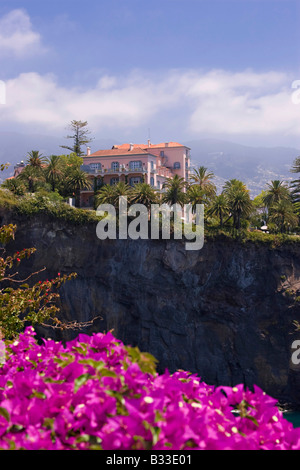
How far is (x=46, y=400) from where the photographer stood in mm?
4082

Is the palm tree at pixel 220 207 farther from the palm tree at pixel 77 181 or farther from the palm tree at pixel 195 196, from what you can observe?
the palm tree at pixel 77 181

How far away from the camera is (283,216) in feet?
196

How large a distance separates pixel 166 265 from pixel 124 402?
53.2m

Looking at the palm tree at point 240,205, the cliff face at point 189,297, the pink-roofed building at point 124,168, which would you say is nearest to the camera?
the cliff face at point 189,297

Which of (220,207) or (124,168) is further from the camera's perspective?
(124,168)

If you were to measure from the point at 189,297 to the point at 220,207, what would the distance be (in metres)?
11.3

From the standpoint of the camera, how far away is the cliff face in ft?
188

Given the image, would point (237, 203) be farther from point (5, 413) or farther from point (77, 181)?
point (5, 413)

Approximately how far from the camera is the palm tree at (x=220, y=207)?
57.0 m

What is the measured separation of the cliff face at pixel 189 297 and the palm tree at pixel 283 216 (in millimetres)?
3124

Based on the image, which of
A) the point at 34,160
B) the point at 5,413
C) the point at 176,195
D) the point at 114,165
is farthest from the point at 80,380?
the point at 114,165

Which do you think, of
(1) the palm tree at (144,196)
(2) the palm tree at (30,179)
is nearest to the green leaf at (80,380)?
(1) the palm tree at (144,196)

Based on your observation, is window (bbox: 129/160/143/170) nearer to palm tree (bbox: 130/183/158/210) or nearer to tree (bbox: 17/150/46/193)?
tree (bbox: 17/150/46/193)
